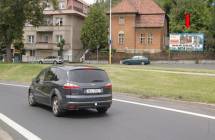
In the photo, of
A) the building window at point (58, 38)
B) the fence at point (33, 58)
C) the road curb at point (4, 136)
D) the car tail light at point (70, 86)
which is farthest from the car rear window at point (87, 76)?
the building window at point (58, 38)

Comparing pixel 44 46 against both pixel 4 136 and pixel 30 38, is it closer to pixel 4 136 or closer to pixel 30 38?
pixel 30 38

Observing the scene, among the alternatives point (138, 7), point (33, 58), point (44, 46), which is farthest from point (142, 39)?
point (33, 58)

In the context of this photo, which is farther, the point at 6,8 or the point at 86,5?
the point at 86,5

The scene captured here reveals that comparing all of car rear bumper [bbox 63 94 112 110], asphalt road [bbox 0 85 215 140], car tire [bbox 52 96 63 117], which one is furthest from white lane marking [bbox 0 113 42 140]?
car rear bumper [bbox 63 94 112 110]

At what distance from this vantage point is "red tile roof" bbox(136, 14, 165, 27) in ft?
249

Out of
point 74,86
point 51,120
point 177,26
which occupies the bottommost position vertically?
point 51,120

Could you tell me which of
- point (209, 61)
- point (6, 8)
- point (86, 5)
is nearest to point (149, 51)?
point (209, 61)

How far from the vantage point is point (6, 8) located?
49219 mm

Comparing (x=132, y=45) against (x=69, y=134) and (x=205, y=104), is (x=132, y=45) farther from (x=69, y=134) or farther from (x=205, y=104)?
(x=69, y=134)

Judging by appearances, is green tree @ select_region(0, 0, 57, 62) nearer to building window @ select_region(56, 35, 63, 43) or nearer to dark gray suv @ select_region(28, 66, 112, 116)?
building window @ select_region(56, 35, 63, 43)

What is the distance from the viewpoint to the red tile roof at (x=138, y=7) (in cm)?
7712

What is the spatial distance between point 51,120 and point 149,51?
6359 centimetres

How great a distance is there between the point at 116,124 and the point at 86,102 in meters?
1.81

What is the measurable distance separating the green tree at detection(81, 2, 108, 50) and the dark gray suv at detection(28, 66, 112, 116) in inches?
2315
